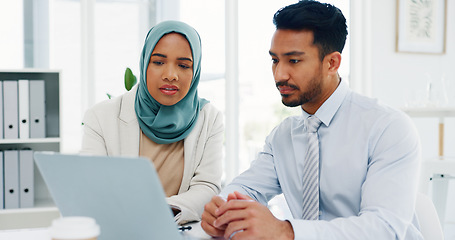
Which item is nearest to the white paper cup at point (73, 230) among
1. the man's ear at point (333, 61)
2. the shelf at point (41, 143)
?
the man's ear at point (333, 61)

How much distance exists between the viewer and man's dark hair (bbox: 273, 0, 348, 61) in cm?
129

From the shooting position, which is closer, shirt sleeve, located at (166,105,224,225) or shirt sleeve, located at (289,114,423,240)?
shirt sleeve, located at (289,114,423,240)

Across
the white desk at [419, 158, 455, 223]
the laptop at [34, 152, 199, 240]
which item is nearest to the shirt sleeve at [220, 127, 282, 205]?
the laptop at [34, 152, 199, 240]

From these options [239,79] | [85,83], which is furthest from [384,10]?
[85,83]

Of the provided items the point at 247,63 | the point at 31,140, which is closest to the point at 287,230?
the point at 31,140

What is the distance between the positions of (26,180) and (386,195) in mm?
2118

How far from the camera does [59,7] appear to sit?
3.45 metres

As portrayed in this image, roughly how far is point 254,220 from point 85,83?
2798mm

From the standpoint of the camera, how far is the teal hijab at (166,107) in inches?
58.6

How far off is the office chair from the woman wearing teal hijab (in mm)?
589

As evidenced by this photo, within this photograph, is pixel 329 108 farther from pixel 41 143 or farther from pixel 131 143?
pixel 41 143

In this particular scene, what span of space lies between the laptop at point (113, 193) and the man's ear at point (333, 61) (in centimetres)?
77

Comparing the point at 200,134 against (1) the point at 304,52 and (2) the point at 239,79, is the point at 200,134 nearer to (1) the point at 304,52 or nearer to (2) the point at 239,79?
(1) the point at 304,52

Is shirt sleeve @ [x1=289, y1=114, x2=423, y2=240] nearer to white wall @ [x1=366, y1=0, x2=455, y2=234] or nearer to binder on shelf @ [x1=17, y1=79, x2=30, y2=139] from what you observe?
binder on shelf @ [x1=17, y1=79, x2=30, y2=139]
